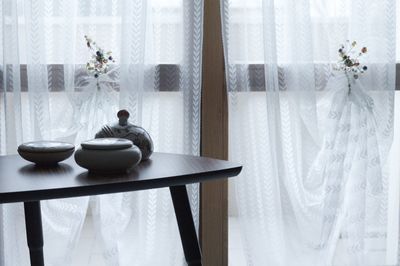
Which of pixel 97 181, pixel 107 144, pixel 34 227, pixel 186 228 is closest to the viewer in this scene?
pixel 97 181

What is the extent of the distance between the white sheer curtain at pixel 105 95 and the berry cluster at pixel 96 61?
0.08 feet

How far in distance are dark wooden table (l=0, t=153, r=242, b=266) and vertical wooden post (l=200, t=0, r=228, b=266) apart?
50 centimetres

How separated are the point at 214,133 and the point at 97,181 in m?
0.92

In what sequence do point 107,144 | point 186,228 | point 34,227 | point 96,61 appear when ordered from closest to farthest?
point 107,144
point 186,228
point 34,227
point 96,61

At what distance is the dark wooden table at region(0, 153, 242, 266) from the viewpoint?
1.32 m

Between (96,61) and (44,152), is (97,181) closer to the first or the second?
(44,152)

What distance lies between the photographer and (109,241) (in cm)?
214

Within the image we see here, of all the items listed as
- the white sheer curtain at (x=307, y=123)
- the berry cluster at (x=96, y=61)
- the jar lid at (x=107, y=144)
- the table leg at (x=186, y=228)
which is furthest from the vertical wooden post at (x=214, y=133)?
the jar lid at (x=107, y=144)

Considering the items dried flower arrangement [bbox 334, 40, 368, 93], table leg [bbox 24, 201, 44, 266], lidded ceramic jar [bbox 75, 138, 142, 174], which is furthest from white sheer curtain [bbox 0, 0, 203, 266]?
lidded ceramic jar [bbox 75, 138, 142, 174]

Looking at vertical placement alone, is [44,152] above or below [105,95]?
below

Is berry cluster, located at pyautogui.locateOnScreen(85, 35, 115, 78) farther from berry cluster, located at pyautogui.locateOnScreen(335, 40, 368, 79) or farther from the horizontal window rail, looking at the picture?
berry cluster, located at pyautogui.locateOnScreen(335, 40, 368, 79)

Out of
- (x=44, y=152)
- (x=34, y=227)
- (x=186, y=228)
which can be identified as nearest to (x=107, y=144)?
(x=44, y=152)

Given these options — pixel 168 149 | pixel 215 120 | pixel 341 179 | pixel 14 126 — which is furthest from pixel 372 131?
pixel 14 126

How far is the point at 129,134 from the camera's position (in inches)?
66.5
